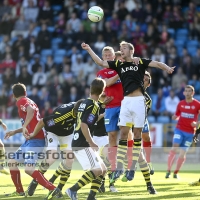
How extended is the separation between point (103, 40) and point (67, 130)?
40.9 ft

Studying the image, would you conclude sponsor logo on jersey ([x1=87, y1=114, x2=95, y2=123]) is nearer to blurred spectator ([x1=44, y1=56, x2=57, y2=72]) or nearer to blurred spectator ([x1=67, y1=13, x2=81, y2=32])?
blurred spectator ([x1=44, y1=56, x2=57, y2=72])

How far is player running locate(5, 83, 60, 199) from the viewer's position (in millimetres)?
9320

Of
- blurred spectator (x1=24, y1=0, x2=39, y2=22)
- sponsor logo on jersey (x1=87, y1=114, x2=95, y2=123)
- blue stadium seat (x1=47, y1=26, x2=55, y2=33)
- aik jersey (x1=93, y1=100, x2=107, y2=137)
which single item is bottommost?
aik jersey (x1=93, y1=100, x2=107, y2=137)

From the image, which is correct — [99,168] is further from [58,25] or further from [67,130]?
[58,25]

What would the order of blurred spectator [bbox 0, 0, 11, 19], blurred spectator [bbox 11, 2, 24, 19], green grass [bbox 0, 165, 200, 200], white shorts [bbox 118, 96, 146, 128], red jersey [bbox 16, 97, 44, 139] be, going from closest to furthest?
red jersey [bbox 16, 97, 44, 139] → green grass [bbox 0, 165, 200, 200] → white shorts [bbox 118, 96, 146, 128] → blurred spectator [bbox 11, 2, 24, 19] → blurred spectator [bbox 0, 0, 11, 19]

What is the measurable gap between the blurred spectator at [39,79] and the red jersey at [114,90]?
10.4m

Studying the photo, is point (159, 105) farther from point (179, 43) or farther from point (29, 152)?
point (29, 152)

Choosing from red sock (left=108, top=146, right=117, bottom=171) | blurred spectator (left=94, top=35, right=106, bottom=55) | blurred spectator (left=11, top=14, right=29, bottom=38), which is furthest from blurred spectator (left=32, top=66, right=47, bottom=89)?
red sock (left=108, top=146, right=117, bottom=171)

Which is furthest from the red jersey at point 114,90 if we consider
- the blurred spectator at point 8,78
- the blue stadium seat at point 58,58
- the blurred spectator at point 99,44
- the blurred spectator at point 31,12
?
the blurred spectator at point 31,12

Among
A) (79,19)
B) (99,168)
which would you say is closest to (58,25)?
(79,19)

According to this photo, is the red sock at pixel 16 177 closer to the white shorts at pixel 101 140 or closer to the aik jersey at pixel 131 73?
the aik jersey at pixel 131 73

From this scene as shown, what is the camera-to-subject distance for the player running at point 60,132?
9.35 metres

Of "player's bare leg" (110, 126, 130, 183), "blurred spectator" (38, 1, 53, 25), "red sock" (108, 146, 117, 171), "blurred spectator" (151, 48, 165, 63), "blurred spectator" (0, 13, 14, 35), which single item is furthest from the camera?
"blurred spectator" (0, 13, 14, 35)

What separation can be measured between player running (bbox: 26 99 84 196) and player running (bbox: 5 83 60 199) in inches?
6.7
